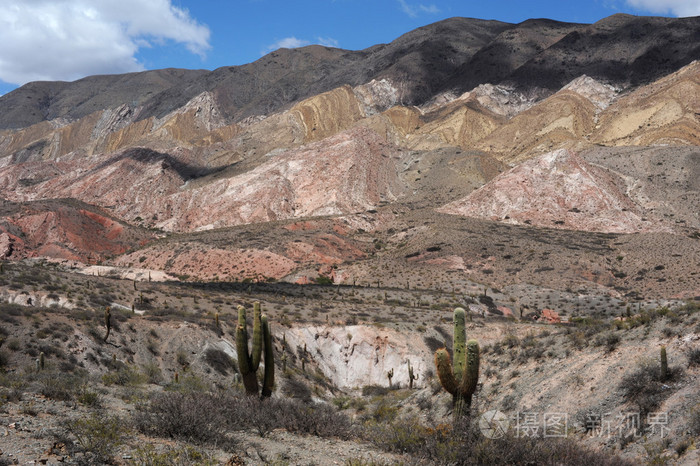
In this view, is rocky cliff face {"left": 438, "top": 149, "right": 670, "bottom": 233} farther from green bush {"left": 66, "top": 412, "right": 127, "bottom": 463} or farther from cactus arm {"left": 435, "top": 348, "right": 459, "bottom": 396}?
green bush {"left": 66, "top": 412, "right": 127, "bottom": 463}

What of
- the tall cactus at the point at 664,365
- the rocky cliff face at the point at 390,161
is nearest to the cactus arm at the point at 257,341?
the tall cactus at the point at 664,365

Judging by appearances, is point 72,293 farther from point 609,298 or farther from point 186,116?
point 186,116

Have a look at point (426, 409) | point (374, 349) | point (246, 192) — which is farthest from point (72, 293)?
point (246, 192)

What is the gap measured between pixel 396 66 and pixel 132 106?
9640cm

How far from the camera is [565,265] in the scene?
5053 centimetres

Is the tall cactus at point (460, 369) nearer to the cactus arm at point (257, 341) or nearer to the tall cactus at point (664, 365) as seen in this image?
the tall cactus at point (664, 365)

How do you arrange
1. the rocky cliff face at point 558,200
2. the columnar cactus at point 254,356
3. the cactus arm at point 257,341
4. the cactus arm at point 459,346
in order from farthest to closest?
the rocky cliff face at point 558,200 → the cactus arm at point 257,341 → the columnar cactus at point 254,356 → the cactus arm at point 459,346

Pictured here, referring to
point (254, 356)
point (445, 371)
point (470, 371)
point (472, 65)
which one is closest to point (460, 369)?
point (470, 371)

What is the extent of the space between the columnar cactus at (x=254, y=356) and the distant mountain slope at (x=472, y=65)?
140m

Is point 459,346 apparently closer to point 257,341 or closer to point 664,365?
point 664,365

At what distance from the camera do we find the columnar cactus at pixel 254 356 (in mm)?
14492

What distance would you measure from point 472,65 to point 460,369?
15940 cm

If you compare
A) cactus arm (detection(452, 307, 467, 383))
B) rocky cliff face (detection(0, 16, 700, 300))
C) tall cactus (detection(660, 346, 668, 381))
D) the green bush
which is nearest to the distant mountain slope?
rocky cliff face (detection(0, 16, 700, 300))

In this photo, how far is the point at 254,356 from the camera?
14.9 metres
